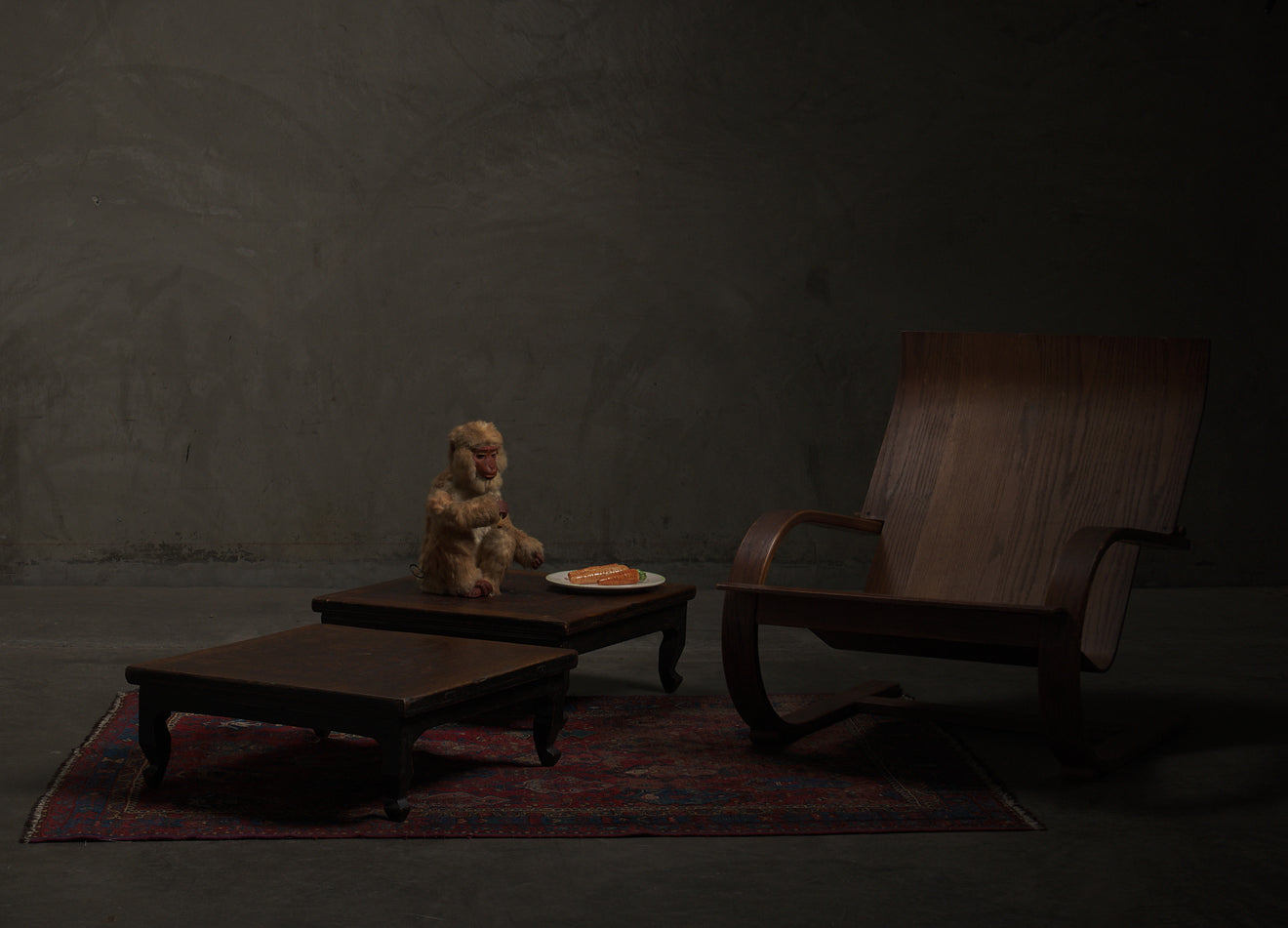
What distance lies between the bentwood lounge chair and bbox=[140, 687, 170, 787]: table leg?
113 centimetres

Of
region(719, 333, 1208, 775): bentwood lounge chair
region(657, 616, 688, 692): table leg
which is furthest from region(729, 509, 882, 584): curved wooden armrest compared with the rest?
region(657, 616, 688, 692): table leg

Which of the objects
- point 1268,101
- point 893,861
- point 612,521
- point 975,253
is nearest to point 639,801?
point 893,861

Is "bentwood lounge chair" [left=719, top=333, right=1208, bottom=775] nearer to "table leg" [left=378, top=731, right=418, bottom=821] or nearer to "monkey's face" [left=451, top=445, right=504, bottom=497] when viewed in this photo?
"monkey's face" [left=451, top=445, right=504, bottom=497]

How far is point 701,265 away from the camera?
5297 millimetres

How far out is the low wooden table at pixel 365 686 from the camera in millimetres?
2383

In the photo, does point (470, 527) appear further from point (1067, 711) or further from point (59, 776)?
point (1067, 711)

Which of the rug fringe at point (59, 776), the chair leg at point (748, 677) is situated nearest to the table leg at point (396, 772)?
the rug fringe at point (59, 776)

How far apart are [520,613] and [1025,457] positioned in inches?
51.4

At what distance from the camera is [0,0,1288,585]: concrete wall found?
512 cm

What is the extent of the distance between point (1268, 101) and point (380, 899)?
4783 mm

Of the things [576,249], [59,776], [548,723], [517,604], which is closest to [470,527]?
[517,604]

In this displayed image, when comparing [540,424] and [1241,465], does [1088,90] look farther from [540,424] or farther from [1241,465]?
[540,424]

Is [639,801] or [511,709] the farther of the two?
[511,709]

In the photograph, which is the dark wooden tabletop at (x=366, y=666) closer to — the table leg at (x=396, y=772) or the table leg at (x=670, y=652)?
the table leg at (x=396, y=772)
